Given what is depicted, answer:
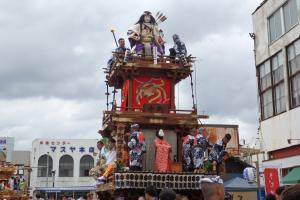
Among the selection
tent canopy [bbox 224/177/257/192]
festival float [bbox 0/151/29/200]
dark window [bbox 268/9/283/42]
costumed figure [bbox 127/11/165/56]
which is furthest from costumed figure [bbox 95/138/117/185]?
dark window [bbox 268/9/283/42]

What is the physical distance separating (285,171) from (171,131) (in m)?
6.91

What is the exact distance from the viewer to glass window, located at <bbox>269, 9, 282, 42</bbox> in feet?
64.2

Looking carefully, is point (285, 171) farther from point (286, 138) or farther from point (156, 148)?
point (156, 148)

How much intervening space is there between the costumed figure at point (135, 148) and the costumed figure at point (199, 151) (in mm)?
1735

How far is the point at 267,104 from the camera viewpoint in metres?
20.6

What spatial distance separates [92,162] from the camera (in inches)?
1826

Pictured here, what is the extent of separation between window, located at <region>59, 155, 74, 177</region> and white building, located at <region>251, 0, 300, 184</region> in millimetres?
29323

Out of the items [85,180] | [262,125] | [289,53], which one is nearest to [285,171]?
[262,125]

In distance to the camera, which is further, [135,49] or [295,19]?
[295,19]

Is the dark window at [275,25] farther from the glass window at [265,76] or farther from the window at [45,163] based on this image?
the window at [45,163]

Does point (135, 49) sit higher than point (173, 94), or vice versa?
point (135, 49)

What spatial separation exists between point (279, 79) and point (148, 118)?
8.45m

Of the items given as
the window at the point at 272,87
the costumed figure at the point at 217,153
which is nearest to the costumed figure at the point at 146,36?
the costumed figure at the point at 217,153

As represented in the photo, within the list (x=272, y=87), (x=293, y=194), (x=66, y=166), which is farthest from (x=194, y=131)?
(x=66, y=166)
